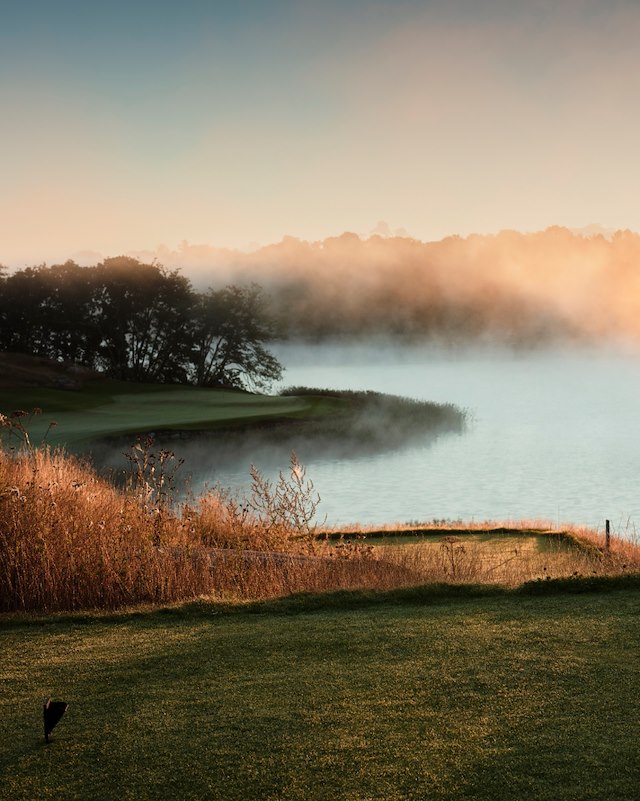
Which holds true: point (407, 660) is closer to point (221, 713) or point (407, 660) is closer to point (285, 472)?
point (221, 713)

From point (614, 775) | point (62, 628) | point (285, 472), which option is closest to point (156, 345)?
point (285, 472)

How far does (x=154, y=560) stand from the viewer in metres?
7.97

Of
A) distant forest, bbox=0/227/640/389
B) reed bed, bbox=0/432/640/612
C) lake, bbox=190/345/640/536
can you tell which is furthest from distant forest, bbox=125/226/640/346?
reed bed, bbox=0/432/640/612

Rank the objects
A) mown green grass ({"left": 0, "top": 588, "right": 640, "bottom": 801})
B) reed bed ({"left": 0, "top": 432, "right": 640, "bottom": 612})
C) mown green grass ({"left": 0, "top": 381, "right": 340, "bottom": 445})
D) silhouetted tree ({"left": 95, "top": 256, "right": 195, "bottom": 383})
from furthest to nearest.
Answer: silhouetted tree ({"left": 95, "top": 256, "right": 195, "bottom": 383})
mown green grass ({"left": 0, "top": 381, "right": 340, "bottom": 445})
reed bed ({"left": 0, "top": 432, "right": 640, "bottom": 612})
mown green grass ({"left": 0, "top": 588, "right": 640, "bottom": 801})

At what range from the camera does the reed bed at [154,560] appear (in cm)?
745

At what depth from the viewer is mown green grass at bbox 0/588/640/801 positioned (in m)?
3.54

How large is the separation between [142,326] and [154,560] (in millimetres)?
41702

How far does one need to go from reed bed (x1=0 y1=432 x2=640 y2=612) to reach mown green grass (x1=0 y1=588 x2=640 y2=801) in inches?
44.2

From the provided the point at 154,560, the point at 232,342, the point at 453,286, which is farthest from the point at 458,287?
the point at 154,560

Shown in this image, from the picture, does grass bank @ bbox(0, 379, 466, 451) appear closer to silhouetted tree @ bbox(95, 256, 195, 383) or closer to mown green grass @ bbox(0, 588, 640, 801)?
silhouetted tree @ bbox(95, 256, 195, 383)

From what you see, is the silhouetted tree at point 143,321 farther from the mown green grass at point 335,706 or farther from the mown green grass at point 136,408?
the mown green grass at point 335,706

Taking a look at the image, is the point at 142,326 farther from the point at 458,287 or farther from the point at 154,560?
the point at 458,287

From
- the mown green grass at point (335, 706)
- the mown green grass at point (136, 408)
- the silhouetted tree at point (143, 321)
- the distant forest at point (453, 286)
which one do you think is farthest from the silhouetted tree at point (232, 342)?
the distant forest at point (453, 286)

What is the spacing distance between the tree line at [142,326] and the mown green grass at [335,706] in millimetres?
43060
